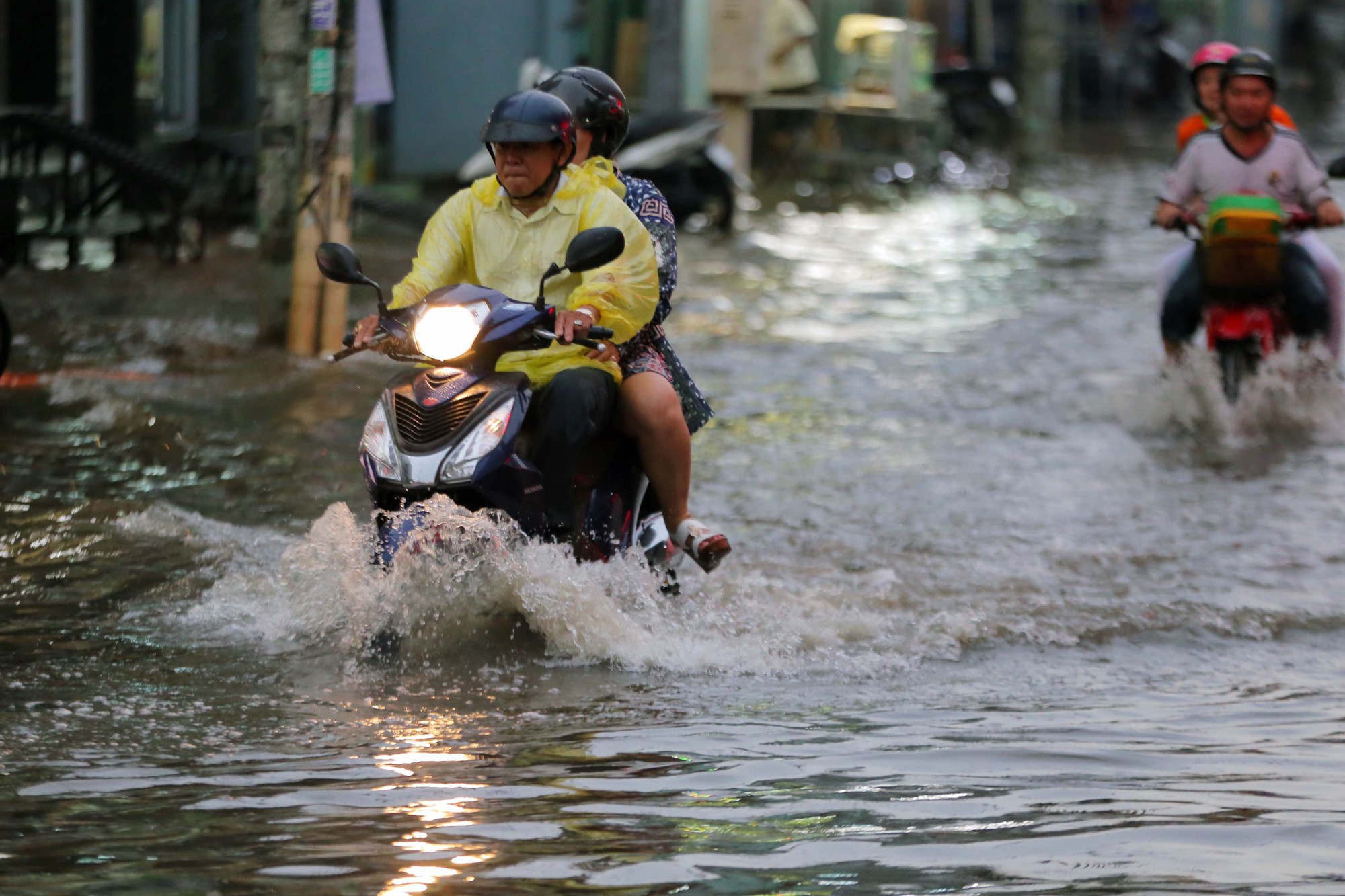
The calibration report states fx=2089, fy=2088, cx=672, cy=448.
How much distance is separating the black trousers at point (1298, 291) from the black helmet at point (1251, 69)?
Result: 2.72 feet

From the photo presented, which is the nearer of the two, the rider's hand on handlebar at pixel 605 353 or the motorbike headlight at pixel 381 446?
the motorbike headlight at pixel 381 446

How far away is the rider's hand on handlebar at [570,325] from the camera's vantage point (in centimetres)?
521

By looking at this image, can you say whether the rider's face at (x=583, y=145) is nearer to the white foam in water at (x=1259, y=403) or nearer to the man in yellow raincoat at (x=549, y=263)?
the man in yellow raincoat at (x=549, y=263)

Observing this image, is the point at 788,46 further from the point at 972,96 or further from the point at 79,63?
the point at 79,63

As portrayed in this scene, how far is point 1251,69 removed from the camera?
918 cm

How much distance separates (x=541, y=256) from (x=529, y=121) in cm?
44

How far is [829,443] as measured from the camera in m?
9.30

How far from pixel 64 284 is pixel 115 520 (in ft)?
21.6

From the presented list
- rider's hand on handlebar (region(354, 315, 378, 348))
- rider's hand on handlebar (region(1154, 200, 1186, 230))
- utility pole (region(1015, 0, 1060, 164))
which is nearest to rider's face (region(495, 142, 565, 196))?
rider's hand on handlebar (region(354, 315, 378, 348))

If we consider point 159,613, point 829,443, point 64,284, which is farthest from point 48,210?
point 159,613

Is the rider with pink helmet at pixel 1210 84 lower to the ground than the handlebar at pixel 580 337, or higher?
higher

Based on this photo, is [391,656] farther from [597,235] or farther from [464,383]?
Result: [597,235]

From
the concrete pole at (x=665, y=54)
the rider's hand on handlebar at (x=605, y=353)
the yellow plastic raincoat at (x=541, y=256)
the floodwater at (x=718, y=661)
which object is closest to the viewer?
the floodwater at (x=718, y=661)

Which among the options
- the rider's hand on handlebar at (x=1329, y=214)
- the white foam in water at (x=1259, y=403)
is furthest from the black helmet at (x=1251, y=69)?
the white foam in water at (x=1259, y=403)
